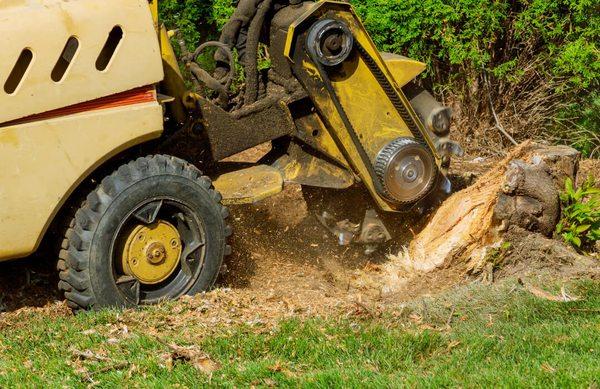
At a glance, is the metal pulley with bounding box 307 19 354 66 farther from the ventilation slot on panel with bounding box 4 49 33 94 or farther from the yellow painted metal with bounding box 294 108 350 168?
the ventilation slot on panel with bounding box 4 49 33 94

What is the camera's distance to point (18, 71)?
566 centimetres

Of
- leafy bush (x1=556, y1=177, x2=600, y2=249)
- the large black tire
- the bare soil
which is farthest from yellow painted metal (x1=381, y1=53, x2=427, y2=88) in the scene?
the large black tire

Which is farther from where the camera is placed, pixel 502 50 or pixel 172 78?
pixel 502 50

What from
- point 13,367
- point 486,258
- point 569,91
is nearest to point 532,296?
point 486,258

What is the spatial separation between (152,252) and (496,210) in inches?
93.5

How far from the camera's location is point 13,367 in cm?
521

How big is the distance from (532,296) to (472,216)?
3.32 ft

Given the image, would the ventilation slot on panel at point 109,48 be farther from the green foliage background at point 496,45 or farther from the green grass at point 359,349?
the green foliage background at point 496,45

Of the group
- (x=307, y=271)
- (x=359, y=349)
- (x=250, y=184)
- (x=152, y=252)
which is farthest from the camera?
(x=307, y=271)

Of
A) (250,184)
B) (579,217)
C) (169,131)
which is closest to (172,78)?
(169,131)

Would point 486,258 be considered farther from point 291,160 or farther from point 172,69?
point 172,69

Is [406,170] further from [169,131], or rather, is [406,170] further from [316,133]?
[169,131]

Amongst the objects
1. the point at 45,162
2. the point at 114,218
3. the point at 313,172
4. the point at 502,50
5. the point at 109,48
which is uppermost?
the point at 109,48

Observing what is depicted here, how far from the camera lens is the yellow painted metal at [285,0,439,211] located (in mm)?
6711
